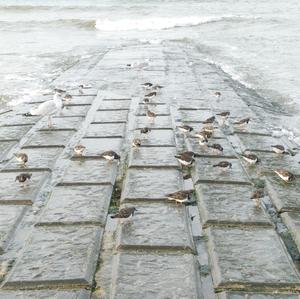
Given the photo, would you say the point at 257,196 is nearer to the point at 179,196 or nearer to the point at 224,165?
the point at 179,196

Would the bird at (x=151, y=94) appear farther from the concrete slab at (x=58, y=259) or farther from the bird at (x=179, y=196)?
the concrete slab at (x=58, y=259)

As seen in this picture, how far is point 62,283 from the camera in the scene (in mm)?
5508

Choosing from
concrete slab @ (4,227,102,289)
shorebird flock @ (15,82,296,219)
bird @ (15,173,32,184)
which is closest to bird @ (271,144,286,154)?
shorebird flock @ (15,82,296,219)

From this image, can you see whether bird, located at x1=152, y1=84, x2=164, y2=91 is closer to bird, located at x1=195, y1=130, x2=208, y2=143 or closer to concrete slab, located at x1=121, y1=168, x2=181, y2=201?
bird, located at x1=195, y1=130, x2=208, y2=143

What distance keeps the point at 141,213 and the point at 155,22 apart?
35.0 metres

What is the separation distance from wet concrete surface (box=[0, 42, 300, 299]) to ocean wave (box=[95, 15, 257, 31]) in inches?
1062

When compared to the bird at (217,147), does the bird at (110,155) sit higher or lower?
higher

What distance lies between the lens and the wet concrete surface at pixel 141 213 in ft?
18.2

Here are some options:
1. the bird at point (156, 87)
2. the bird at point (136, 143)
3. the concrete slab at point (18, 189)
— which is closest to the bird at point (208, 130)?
the bird at point (136, 143)

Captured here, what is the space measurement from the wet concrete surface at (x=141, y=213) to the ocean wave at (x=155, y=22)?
2699cm

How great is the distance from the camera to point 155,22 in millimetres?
40062

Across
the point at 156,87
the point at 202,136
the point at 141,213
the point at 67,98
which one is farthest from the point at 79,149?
the point at 156,87

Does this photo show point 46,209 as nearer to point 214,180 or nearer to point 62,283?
point 62,283

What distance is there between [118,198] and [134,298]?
110 inches
